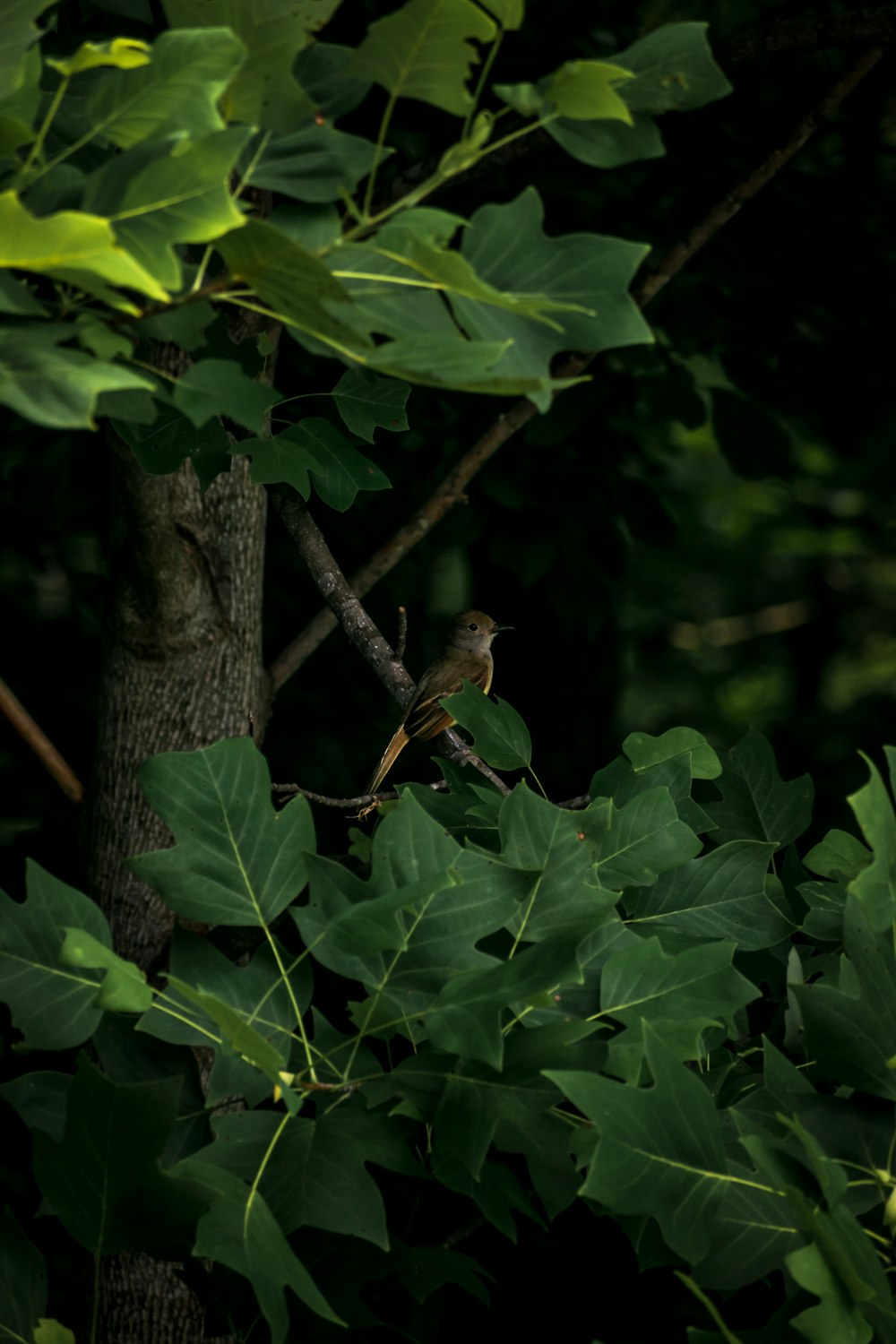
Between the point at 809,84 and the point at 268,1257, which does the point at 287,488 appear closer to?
the point at 268,1257

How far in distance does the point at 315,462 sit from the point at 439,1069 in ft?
3.44

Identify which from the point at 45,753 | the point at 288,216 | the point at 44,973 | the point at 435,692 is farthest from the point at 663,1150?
the point at 435,692

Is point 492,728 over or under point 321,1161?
under

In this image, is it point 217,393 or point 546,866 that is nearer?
point 217,393

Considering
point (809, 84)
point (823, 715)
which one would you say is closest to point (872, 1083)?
point (809, 84)

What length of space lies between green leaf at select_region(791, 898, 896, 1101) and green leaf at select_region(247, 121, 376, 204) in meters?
0.84

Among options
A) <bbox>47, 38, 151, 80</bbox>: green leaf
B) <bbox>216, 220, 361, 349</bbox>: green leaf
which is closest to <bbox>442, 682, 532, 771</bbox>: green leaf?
<bbox>216, 220, 361, 349</bbox>: green leaf

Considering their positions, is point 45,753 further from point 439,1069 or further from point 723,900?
point 439,1069

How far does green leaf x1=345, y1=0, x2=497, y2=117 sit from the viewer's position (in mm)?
1000

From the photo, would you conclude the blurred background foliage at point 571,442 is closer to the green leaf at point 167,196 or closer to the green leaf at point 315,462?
the green leaf at point 315,462

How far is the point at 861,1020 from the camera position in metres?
1.32

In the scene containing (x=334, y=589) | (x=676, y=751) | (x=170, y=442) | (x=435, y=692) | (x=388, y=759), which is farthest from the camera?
(x=435, y=692)

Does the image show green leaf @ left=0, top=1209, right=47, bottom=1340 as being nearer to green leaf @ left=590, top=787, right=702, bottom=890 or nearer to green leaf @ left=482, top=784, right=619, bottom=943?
green leaf @ left=482, top=784, right=619, bottom=943

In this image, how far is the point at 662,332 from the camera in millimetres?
4301
